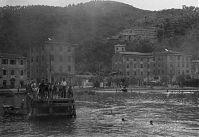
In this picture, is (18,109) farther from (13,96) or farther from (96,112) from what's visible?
(13,96)

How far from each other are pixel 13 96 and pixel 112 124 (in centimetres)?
4651

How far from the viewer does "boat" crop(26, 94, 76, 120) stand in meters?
41.8

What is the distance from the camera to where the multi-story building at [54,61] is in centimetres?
12356

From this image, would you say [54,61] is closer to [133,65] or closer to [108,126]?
[133,65]

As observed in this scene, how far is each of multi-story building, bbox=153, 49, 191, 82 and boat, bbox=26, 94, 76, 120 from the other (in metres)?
116

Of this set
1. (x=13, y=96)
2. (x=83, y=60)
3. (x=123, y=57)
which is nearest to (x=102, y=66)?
(x=83, y=60)

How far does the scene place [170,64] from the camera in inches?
6284

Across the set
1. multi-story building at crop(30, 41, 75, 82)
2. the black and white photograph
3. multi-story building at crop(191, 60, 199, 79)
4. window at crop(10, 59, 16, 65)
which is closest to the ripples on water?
the black and white photograph

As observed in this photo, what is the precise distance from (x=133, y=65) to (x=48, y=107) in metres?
117

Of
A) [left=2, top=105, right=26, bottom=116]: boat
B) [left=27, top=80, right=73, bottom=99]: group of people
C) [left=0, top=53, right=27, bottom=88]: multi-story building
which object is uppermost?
[left=0, top=53, right=27, bottom=88]: multi-story building

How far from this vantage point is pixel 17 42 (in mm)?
180625

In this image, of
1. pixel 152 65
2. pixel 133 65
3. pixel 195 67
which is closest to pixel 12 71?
pixel 133 65

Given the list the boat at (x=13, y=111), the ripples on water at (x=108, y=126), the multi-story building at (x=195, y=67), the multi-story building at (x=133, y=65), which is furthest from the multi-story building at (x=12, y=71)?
the multi-story building at (x=195, y=67)

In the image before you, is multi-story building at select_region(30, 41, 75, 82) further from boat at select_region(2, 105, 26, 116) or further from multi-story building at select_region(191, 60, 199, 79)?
boat at select_region(2, 105, 26, 116)
